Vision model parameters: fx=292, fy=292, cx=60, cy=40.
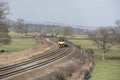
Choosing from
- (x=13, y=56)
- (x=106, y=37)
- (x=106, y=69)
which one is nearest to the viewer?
(x=106, y=69)

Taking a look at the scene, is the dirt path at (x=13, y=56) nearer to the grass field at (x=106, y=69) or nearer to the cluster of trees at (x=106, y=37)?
the grass field at (x=106, y=69)

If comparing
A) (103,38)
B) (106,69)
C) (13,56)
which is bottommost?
(106,69)

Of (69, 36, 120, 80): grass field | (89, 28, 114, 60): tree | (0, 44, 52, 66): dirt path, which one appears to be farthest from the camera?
(89, 28, 114, 60): tree

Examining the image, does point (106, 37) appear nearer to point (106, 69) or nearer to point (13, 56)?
point (106, 69)

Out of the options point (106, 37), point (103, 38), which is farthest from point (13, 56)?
point (106, 37)

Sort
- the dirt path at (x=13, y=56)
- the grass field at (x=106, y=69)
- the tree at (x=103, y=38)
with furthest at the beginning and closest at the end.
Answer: the tree at (x=103, y=38) < the dirt path at (x=13, y=56) < the grass field at (x=106, y=69)

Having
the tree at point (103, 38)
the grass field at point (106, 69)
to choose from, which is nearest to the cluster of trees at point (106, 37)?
the tree at point (103, 38)

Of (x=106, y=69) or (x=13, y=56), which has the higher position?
(x=13, y=56)

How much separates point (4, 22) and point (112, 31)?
32.7 m

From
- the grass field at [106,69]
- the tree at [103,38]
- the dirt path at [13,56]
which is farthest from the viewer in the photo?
the tree at [103,38]

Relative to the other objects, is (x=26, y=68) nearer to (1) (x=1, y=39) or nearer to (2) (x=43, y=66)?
(2) (x=43, y=66)

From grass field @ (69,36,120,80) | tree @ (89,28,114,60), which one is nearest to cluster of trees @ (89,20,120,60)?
tree @ (89,28,114,60)

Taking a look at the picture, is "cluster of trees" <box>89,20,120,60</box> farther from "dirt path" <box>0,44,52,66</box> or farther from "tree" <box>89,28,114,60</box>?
"dirt path" <box>0,44,52,66</box>

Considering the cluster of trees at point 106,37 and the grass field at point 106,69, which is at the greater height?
the cluster of trees at point 106,37
